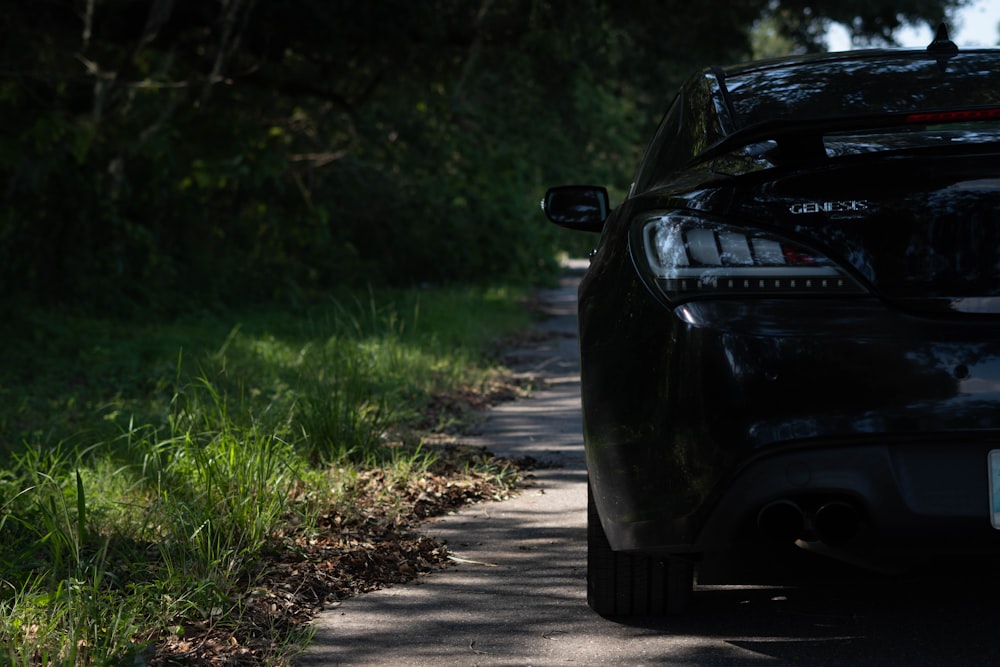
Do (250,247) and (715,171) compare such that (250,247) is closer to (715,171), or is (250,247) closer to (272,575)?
(272,575)

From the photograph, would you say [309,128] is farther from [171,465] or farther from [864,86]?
[864,86]

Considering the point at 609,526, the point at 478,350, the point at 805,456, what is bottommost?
the point at 478,350

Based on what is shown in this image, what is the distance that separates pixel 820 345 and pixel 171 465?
2.90 metres

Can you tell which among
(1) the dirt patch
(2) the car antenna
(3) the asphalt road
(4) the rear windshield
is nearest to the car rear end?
(4) the rear windshield

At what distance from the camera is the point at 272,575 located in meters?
4.46

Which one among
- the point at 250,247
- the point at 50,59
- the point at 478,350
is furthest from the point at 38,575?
the point at 250,247

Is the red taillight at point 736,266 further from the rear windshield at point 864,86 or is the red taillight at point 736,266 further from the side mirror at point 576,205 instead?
the side mirror at point 576,205

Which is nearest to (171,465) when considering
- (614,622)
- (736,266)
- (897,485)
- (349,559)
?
(349,559)

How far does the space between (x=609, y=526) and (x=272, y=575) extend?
1350 millimetres

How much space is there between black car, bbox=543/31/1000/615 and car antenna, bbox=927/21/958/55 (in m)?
0.84

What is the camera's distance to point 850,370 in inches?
124

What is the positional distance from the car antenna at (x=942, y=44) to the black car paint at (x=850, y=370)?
104 centimetres

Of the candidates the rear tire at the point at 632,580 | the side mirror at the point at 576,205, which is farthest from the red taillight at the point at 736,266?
the side mirror at the point at 576,205

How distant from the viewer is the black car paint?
3.11 metres
